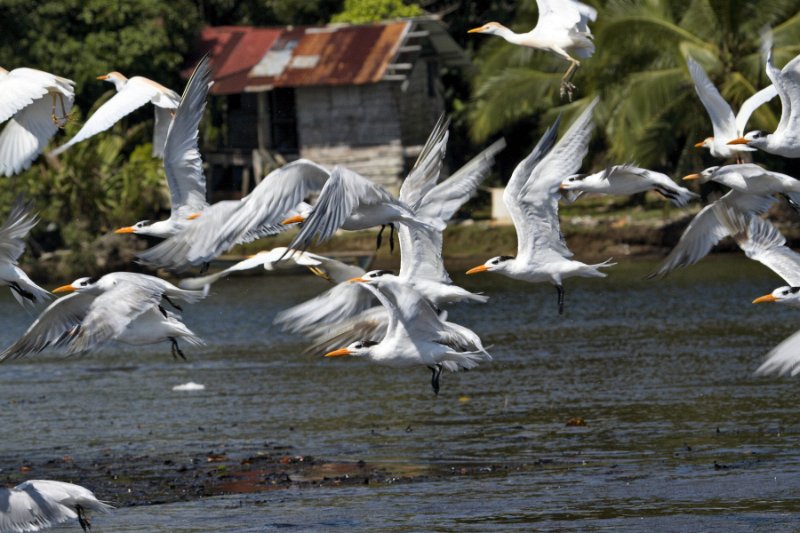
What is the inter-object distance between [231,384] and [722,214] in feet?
28.2

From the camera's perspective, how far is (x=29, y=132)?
542 inches

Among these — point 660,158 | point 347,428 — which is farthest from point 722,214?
point 660,158

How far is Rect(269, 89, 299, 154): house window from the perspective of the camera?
122 feet

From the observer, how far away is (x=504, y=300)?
27.3m

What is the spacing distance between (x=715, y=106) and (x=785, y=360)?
3435 millimetres

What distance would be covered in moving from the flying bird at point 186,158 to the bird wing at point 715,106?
13.1ft

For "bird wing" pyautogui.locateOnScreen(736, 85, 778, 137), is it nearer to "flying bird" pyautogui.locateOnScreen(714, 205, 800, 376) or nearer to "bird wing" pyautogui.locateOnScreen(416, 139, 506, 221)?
"flying bird" pyautogui.locateOnScreen(714, 205, 800, 376)

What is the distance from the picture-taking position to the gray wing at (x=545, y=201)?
1241cm

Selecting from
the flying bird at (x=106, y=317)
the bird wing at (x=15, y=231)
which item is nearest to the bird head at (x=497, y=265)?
the flying bird at (x=106, y=317)

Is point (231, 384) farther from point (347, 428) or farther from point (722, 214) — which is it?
point (722, 214)

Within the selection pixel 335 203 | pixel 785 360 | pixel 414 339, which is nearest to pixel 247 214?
pixel 335 203

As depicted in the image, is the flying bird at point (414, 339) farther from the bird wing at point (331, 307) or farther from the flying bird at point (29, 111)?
the flying bird at point (29, 111)

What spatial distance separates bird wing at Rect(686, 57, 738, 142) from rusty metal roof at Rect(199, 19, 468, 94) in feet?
71.5

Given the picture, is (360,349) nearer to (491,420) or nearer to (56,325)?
(56,325)
